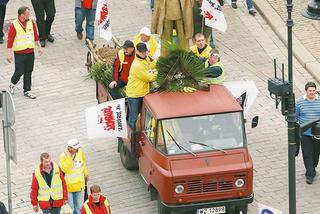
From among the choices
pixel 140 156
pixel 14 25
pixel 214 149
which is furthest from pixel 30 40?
pixel 214 149

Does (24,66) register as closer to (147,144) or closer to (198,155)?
(147,144)

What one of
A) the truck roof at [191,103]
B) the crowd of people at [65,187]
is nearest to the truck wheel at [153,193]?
the crowd of people at [65,187]

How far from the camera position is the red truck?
61.9ft

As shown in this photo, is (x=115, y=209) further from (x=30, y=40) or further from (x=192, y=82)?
(x=30, y=40)

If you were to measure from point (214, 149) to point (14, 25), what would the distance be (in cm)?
643

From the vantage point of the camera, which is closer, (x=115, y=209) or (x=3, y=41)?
(x=115, y=209)

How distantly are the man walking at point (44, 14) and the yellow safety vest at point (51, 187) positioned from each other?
27.4 feet

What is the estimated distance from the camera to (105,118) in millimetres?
20688

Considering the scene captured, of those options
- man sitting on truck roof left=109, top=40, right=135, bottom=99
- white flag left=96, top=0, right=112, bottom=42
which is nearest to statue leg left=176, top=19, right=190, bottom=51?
white flag left=96, top=0, right=112, bottom=42

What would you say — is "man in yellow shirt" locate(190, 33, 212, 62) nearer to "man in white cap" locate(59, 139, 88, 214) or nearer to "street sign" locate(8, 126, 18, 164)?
"man in white cap" locate(59, 139, 88, 214)

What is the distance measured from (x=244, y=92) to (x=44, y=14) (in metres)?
7.13

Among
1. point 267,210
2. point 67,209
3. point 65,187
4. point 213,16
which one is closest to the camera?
point 267,210

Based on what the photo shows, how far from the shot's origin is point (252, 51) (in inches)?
1046

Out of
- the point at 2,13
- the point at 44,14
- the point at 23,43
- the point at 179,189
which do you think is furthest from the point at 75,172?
the point at 2,13
